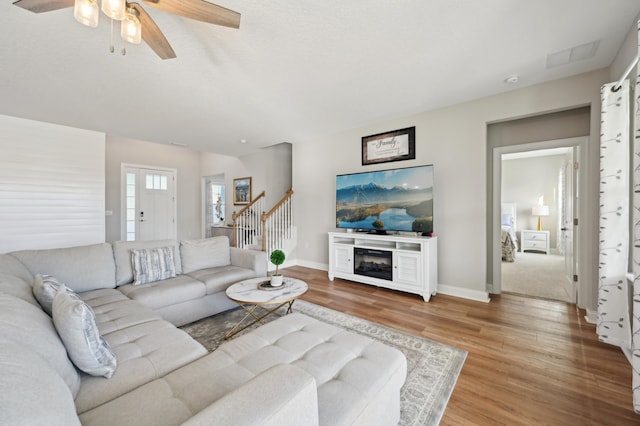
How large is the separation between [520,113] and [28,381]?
4.24 meters

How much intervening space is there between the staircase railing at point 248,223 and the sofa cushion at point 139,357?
11.7 ft

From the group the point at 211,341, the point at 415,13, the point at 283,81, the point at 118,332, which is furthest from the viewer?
the point at 283,81

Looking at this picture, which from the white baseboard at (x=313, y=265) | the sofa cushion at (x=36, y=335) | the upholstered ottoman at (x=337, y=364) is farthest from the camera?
the white baseboard at (x=313, y=265)

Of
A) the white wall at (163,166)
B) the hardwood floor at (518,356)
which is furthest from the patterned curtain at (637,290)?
the white wall at (163,166)

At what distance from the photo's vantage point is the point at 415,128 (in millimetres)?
3824

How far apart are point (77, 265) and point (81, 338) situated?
1674 millimetres

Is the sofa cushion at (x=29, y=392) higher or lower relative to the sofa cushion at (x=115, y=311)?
higher

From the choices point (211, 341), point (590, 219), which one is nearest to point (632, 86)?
point (590, 219)

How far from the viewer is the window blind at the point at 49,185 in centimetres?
382

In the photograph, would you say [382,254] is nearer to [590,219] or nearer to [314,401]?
[590,219]

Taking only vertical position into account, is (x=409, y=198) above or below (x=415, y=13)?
below

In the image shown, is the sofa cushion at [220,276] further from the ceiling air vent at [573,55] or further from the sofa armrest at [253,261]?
the ceiling air vent at [573,55]

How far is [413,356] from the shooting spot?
2.06m

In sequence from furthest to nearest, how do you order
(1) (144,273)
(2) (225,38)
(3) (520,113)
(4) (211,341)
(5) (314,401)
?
(3) (520,113) → (1) (144,273) → (4) (211,341) → (2) (225,38) → (5) (314,401)
